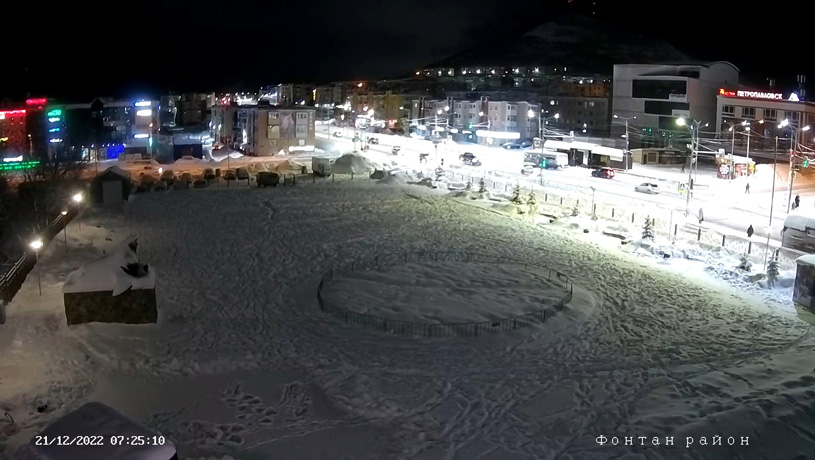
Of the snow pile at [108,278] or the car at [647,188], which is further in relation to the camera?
the car at [647,188]

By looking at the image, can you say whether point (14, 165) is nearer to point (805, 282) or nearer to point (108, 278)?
point (108, 278)

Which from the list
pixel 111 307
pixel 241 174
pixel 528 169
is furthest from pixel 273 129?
pixel 111 307

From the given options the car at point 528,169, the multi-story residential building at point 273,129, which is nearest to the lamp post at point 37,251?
the car at point 528,169

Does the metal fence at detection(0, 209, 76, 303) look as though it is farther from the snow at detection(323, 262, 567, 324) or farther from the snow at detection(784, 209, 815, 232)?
the snow at detection(784, 209, 815, 232)

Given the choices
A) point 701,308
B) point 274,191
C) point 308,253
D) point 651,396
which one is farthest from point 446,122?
point 651,396

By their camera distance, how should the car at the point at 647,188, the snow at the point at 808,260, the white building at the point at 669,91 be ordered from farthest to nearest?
the white building at the point at 669,91
the car at the point at 647,188
the snow at the point at 808,260

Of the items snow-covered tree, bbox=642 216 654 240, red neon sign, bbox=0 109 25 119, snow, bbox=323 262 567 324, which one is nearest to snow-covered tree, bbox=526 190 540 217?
snow-covered tree, bbox=642 216 654 240

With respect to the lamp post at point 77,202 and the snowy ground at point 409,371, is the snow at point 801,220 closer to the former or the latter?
the snowy ground at point 409,371
